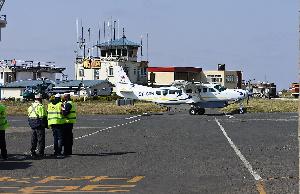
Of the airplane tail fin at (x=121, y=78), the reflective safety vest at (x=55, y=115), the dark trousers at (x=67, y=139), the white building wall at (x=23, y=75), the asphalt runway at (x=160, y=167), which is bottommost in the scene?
the asphalt runway at (x=160, y=167)

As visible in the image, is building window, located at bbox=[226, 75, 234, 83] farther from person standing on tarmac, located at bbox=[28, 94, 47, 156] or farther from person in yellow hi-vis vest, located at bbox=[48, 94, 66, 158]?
person standing on tarmac, located at bbox=[28, 94, 47, 156]

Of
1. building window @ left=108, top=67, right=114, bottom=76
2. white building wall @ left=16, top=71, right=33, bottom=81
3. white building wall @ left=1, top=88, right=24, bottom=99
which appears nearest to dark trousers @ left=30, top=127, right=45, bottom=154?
building window @ left=108, top=67, right=114, bottom=76

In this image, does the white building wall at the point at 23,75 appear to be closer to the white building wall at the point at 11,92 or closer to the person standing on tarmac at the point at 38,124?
the white building wall at the point at 11,92

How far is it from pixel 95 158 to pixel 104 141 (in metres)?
5.77

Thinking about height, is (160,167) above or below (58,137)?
below

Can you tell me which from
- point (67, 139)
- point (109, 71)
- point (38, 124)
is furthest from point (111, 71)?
point (38, 124)

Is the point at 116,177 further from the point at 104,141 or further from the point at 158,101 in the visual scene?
the point at 158,101

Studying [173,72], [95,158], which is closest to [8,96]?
[173,72]

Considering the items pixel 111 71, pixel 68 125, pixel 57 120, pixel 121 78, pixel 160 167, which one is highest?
pixel 111 71

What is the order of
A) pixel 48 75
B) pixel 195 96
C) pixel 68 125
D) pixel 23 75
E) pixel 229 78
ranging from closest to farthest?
pixel 68 125, pixel 195 96, pixel 23 75, pixel 48 75, pixel 229 78

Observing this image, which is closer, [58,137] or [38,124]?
[38,124]

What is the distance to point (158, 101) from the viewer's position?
4600 centimetres

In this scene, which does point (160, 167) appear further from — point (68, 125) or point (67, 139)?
point (68, 125)

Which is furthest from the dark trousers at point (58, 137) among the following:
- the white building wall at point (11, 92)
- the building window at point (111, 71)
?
the white building wall at point (11, 92)
